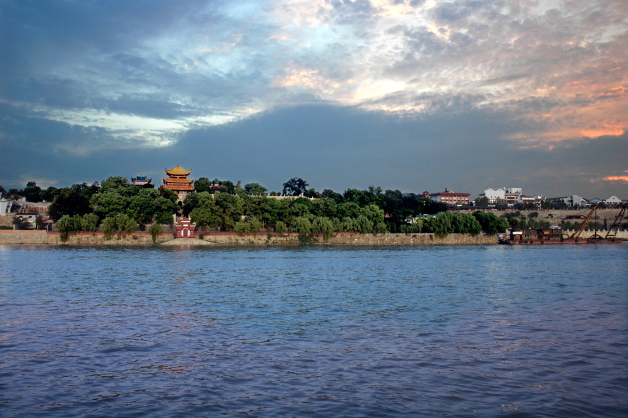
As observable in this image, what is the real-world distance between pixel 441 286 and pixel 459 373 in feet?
42.5

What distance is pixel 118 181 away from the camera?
71562 millimetres

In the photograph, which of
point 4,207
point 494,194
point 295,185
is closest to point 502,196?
point 494,194

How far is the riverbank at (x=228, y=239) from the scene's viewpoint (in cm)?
5556

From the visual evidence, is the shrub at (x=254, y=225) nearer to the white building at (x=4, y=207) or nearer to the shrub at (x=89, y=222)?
the shrub at (x=89, y=222)

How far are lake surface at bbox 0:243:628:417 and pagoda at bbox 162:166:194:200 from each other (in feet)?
192

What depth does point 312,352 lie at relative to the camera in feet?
31.3

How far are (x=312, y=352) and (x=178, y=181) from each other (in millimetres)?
70787

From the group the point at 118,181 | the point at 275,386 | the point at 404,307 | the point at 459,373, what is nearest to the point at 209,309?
the point at 404,307

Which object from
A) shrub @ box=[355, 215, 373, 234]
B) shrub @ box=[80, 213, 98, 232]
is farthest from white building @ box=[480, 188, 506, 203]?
shrub @ box=[80, 213, 98, 232]

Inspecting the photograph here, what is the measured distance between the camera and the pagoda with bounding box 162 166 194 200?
76312 mm

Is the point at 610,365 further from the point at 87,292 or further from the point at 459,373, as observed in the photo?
the point at 87,292

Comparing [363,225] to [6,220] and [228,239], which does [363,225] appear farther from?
[6,220]

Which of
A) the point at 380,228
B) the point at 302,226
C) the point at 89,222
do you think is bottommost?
the point at 380,228

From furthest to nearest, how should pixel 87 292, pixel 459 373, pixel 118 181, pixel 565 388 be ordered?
pixel 118 181 → pixel 87 292 → pixel 459 373 → pixel 565 388
